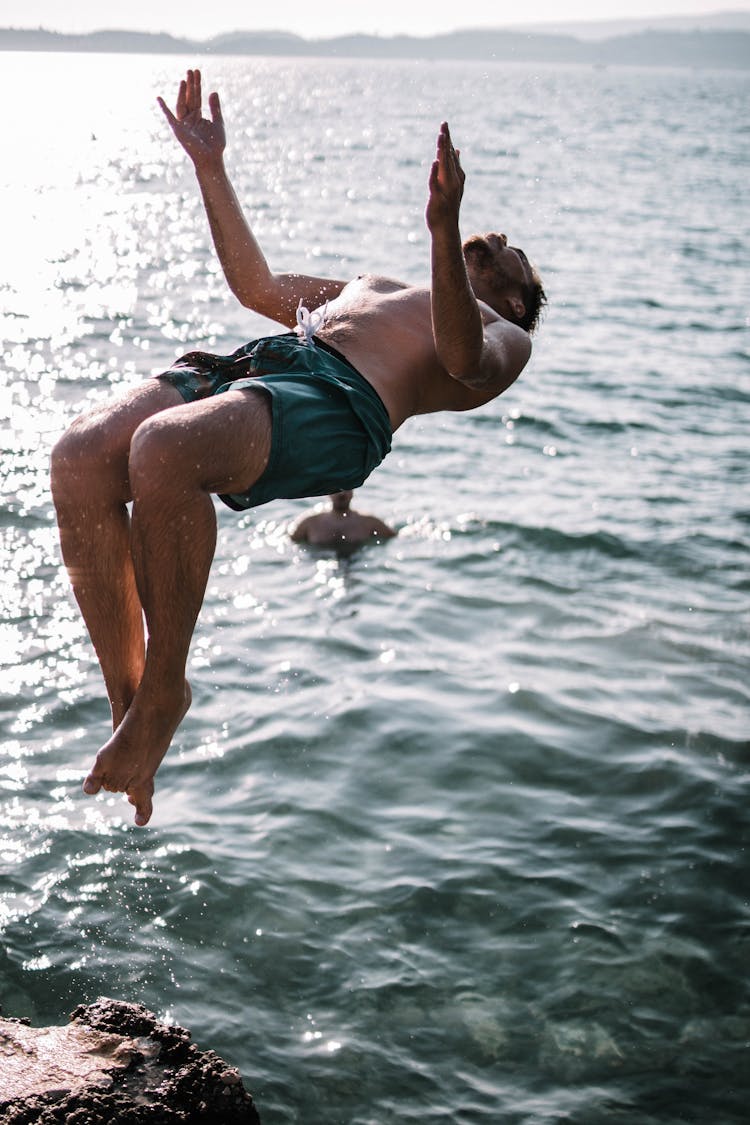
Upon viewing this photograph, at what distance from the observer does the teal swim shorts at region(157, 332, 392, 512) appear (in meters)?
4.47

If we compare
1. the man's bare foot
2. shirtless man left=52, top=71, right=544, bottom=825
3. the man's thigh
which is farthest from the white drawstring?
the man's bare foot

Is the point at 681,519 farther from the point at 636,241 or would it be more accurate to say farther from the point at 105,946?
the point at 636,241

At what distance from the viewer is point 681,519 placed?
14914 mm

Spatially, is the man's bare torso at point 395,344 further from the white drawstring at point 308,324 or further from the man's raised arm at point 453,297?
the man's raised arm at point 453,297

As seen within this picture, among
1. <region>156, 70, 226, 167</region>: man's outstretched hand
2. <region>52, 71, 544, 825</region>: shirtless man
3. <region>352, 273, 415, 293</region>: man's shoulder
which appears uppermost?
<region>156, 70, 226, 167</region>: man's outstretched hand

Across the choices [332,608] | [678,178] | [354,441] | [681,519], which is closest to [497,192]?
[678,178]

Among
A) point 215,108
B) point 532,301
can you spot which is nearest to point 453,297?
point 532,301

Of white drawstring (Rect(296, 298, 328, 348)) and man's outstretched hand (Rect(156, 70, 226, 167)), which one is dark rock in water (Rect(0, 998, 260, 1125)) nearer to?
white drawstring (Rect(296, 298, 328, 348))

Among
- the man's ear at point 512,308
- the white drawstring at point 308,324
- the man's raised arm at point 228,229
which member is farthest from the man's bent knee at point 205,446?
the man's ear at point 512,308

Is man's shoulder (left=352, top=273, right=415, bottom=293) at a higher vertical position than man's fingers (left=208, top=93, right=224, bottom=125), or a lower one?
lower

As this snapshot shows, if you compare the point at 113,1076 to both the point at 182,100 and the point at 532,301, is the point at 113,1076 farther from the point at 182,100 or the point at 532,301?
the point at 182,100

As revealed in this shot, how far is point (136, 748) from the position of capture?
14.4ft

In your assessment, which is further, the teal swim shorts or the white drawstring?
the white drawstring

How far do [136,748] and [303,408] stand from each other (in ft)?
4.18
